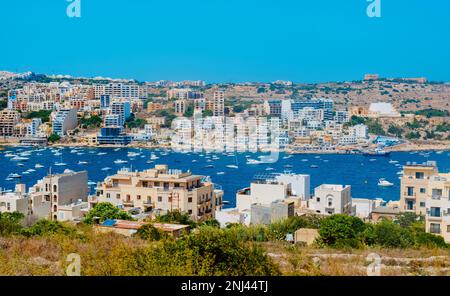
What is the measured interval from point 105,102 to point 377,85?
2334cm

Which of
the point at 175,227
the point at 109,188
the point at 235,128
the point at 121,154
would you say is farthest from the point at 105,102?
the point at 175,227

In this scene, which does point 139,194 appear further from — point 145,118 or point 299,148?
point 145,118

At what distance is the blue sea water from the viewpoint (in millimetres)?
15248

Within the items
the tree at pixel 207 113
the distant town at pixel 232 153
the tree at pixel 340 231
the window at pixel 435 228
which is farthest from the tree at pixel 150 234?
the tree at pixel 207 113

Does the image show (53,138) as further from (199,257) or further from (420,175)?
(199,257)

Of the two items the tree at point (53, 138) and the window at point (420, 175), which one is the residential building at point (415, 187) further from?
the tree at point (53, 138)

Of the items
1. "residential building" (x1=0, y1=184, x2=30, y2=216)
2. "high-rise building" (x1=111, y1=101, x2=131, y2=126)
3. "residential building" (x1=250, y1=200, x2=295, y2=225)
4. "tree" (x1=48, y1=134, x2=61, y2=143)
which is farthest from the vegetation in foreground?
"high-rise building" (x1=111, y1=101, x2=131, y2=126)

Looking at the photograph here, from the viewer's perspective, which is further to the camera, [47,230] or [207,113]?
[207,113]

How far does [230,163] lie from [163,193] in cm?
1290

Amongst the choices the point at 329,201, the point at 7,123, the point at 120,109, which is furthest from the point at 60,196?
the point at 120,109

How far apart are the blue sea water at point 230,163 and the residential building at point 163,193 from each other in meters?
3.67

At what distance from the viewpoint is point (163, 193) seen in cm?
740

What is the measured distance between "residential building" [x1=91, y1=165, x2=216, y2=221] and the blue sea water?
145 inches

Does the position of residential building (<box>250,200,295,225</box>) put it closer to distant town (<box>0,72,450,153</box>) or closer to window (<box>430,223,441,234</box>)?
window (<box>430,223,441,234</box>)
